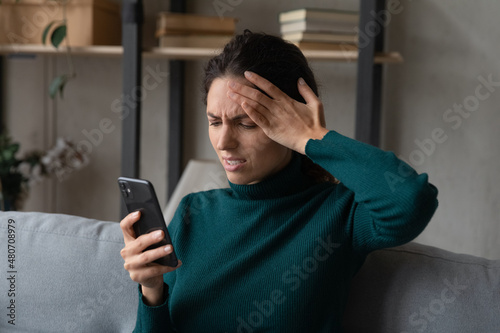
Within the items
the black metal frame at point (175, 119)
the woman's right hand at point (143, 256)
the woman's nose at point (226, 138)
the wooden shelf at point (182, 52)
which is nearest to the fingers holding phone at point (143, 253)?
the woman's right hand at point (143, 256)

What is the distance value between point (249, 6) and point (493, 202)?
1.27 metres

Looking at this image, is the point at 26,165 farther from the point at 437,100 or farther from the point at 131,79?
the point at 437,100

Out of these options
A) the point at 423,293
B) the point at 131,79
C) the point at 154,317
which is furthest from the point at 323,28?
the point at 154,317

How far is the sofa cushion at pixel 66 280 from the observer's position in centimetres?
126

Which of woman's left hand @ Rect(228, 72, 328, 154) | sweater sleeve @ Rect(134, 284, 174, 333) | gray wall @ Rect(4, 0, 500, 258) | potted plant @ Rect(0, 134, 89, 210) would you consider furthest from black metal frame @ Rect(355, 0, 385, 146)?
potted plant @ Rect(0, 134, 89, 210)

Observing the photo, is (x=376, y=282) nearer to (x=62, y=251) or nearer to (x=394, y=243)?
(x=394, y=243)

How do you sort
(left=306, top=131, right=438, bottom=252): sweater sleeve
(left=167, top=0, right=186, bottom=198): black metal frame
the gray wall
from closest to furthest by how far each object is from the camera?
1. (left=306, top=131, right=438, bottom=252): sweater sleeve
2. the gray wall
3. (left=167, top=0, right=186, bottom=198): black metal frame

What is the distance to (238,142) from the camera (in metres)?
1.05

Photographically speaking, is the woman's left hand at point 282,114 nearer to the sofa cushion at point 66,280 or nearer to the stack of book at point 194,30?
the sofa cushion at point 66,280

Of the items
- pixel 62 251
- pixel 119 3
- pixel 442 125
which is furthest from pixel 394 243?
pixel 119 3

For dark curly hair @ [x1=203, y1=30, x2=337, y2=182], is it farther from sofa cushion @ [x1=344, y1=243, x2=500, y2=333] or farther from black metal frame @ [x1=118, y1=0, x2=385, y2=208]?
black metal frame @ [x1=118, y1=0, x2=385, y2=208]

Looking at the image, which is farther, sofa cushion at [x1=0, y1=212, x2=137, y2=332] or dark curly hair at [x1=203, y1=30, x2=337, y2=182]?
sofa cushion at [x1=0, y1=212, x2=137, y2=332]

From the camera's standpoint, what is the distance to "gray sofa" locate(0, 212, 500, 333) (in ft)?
3.38

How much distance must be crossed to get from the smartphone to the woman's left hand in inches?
9.1
